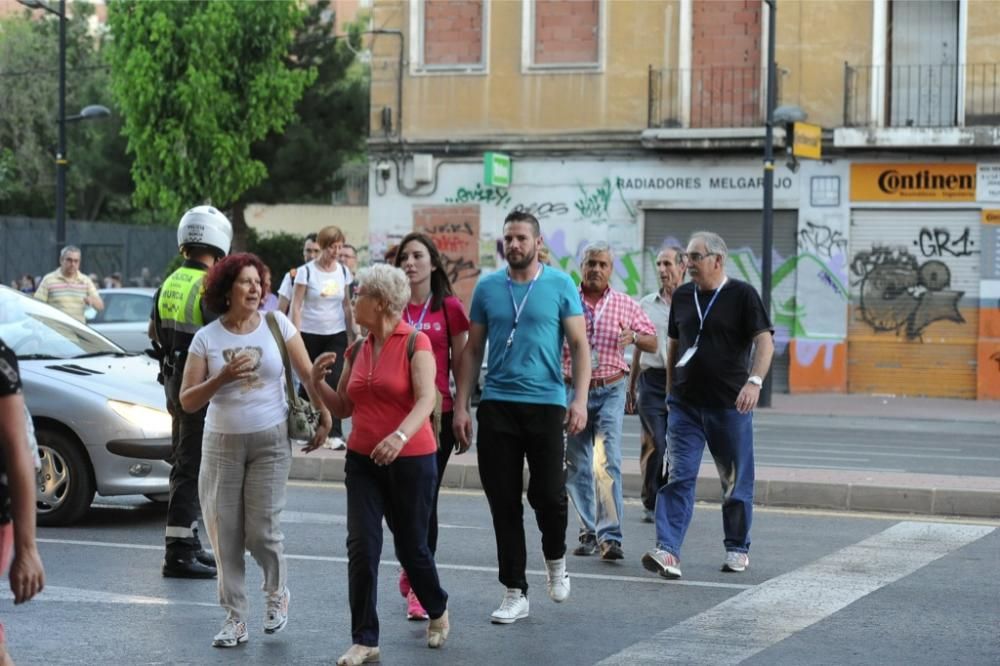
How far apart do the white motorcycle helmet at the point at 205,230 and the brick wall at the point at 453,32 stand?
19480 millimetres

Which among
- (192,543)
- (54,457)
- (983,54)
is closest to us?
(192,543)

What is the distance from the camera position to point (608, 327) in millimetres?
9523

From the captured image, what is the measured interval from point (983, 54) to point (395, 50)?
31.1 ft

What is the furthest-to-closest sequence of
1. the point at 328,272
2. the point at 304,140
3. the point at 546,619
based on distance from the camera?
the point at 304,140 < the point at 328,272 < the point at 546,619

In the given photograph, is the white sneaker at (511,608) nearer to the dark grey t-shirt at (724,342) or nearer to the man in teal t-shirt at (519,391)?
the man in teal t-shirt at (519,391)

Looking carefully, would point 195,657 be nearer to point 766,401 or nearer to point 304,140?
point 766,401

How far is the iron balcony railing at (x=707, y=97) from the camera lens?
26.0 meters

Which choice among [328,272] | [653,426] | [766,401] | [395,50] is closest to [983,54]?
[766,401]

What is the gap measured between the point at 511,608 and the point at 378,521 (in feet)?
3.63

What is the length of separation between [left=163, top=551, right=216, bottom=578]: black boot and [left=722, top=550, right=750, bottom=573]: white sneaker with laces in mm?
2739

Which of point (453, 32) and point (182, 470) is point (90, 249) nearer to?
point (453, 32)

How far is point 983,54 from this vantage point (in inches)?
988

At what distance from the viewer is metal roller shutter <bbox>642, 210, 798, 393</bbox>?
26031mm

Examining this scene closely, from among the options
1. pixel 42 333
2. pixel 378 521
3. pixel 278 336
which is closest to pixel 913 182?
pixel 42 333
